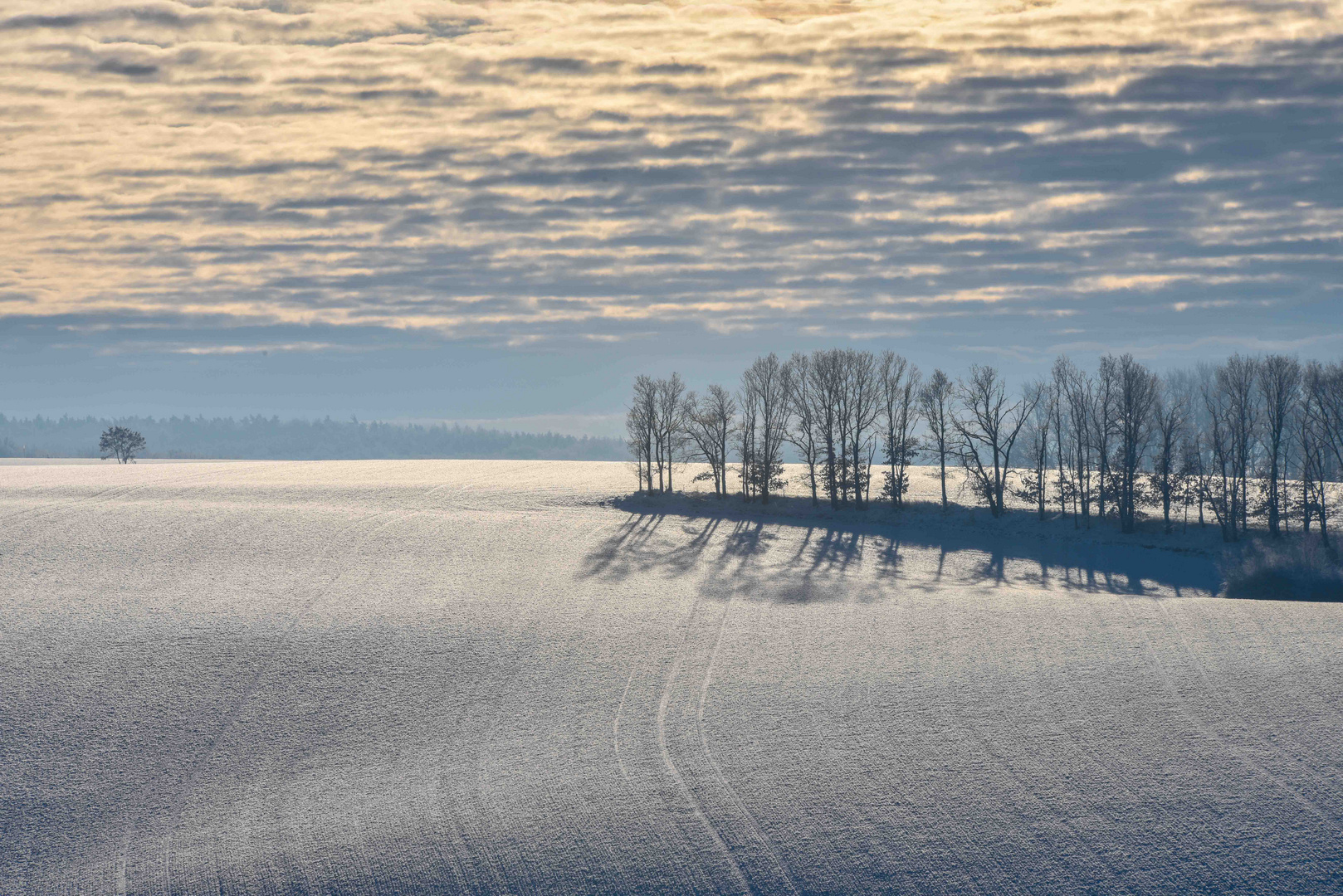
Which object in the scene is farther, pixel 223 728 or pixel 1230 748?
pixel 223 728

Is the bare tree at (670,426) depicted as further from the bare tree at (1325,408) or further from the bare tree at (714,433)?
the bare tree at (1325,408)

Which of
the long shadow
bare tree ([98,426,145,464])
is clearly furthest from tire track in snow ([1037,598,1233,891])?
bare tree ([98,426,145,464])

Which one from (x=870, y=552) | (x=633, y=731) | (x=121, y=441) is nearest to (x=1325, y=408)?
(x=870, y=552)

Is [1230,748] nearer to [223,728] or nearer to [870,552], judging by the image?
[223,728]

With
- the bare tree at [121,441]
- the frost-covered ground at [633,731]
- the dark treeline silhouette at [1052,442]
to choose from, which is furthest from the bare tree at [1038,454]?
A: the bare tree at [121,441]

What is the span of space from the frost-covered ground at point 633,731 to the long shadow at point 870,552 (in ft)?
7.97

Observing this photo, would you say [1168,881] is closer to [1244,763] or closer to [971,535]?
[1244,763]

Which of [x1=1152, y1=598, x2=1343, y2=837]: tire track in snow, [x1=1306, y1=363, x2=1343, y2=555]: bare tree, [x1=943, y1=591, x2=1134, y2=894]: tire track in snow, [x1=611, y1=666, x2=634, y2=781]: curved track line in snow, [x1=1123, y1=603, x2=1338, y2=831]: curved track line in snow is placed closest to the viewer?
[x1=943, y1=591, x2=1134, y2=894]: tire track in snow

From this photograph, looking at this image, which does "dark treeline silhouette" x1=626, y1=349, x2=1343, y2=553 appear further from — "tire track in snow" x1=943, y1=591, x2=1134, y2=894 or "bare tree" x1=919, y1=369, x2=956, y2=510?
"tire track in snow" x1=943, y1=591, x2=1134, y2=894

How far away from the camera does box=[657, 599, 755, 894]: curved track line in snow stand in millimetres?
20758

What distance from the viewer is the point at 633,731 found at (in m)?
28.1

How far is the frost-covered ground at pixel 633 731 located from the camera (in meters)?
21.2

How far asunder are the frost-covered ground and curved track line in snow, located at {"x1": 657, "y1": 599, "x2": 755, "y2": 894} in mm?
173

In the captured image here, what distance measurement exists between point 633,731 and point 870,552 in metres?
42.0
